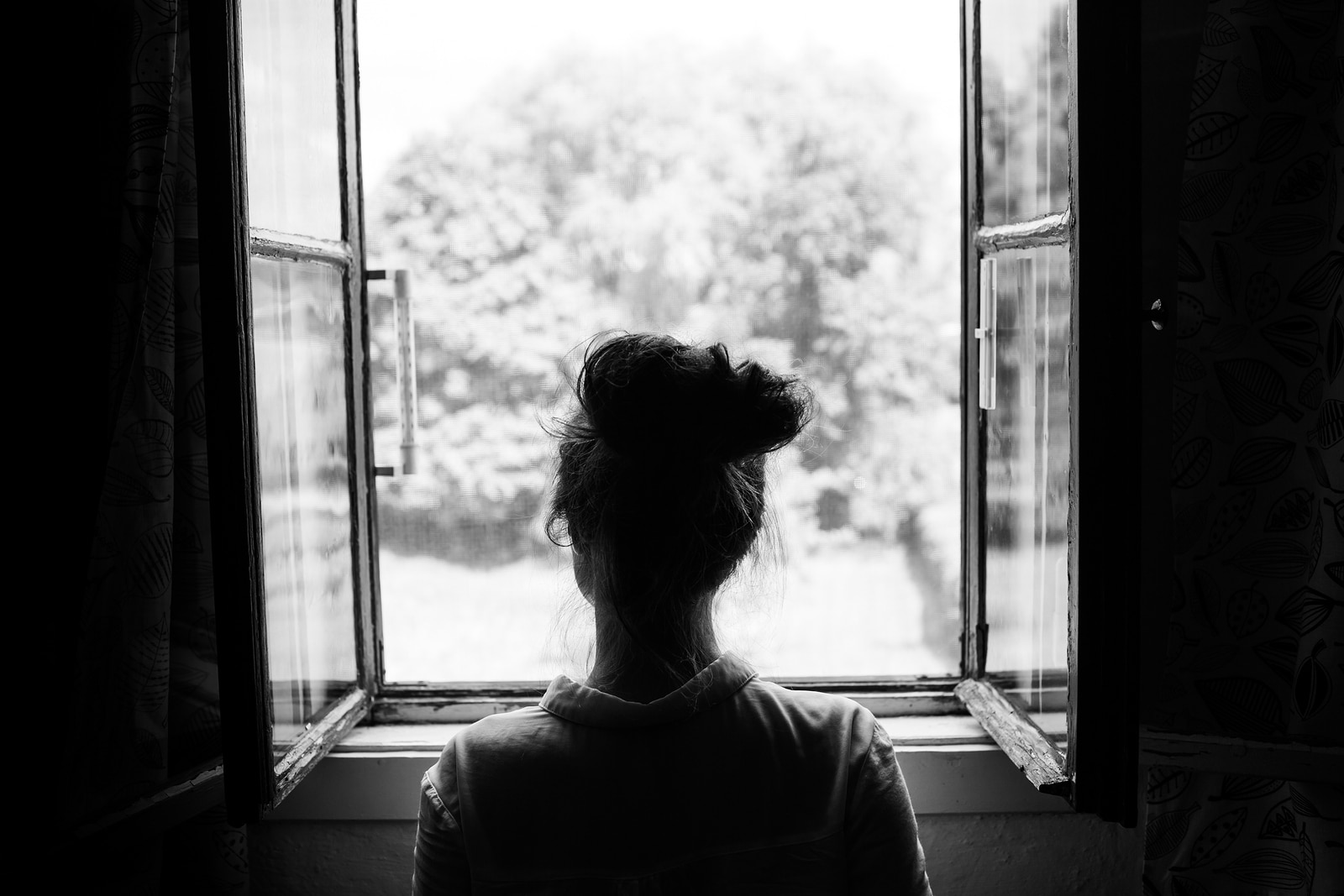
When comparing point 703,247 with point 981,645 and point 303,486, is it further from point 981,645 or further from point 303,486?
point 303,486

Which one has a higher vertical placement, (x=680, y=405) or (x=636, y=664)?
(x=680, y=405)

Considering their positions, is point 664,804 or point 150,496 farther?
point 150,496

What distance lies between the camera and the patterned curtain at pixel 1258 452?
94cm

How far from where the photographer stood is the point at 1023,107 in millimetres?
1084

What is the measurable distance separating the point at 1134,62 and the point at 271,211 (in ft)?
2.79

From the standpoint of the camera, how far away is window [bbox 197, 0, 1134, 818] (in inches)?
33.1

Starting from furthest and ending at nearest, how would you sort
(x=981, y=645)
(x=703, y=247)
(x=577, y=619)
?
(x=703, y=247) < (x=981, y=645) < (x=577, y=619)

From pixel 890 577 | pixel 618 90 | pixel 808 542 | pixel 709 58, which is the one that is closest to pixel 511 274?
pixel 618 90

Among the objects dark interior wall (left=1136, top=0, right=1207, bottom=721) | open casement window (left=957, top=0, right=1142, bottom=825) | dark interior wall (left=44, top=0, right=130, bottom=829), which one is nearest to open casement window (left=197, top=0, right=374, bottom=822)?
dark interior wall (left=44, top=0, right=130, bottom=829)

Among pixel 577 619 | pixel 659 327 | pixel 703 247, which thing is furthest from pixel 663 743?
pixel 703 247

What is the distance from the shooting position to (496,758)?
778 millimetres

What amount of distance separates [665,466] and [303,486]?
562 millimetres

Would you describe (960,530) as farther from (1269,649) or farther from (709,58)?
(709,58)

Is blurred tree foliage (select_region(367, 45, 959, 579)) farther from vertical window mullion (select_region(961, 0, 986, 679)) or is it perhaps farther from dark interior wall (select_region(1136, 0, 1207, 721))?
dark interior wall (select_region(1136, 0, 1207, 721))
